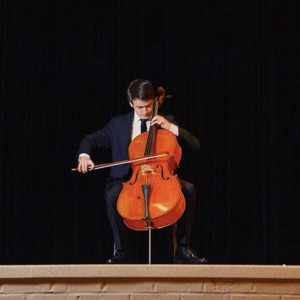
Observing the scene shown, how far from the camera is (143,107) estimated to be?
163 inches

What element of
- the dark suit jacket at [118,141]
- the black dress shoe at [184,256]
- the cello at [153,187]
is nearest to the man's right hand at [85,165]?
the dark suit jacket at [118,141]

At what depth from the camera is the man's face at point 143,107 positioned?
414 centimetres

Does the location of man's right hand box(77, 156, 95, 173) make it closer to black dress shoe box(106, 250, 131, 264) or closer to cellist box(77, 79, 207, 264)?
cellist box(77, 79, 207, 264)

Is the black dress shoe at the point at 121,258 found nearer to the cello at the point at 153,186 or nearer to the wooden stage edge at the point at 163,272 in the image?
the cello at the point at 153,186

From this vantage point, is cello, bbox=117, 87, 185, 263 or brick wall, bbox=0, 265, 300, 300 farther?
cello, bbox=117, 87, 185, 263

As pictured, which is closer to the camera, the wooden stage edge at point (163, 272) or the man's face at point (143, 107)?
the wooden stage edge at point (163, 272)

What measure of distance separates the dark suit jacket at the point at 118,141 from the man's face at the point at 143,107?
12cm

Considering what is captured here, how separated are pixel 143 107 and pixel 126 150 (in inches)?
9.7

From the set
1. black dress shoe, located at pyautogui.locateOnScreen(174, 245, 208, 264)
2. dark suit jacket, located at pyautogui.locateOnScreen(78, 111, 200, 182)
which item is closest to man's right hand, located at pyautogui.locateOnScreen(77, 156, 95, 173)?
dark suit jacket, located at pyautogui.locateOnScreen(78, 111, 200, 182)

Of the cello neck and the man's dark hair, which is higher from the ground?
the man's dark hair

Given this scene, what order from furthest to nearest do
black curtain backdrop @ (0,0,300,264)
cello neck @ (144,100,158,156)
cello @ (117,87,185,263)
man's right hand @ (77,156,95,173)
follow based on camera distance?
Result: black curtain backdrop @ (0,0,300,264), man's right hand @ (77,156,95,173), cello neck @ (144,100,158,156), cello @ (117,87,185,263)

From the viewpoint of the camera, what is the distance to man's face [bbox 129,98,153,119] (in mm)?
4141

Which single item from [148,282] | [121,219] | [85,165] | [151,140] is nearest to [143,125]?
[151,140]

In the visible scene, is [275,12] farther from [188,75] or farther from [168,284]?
[168,284]
